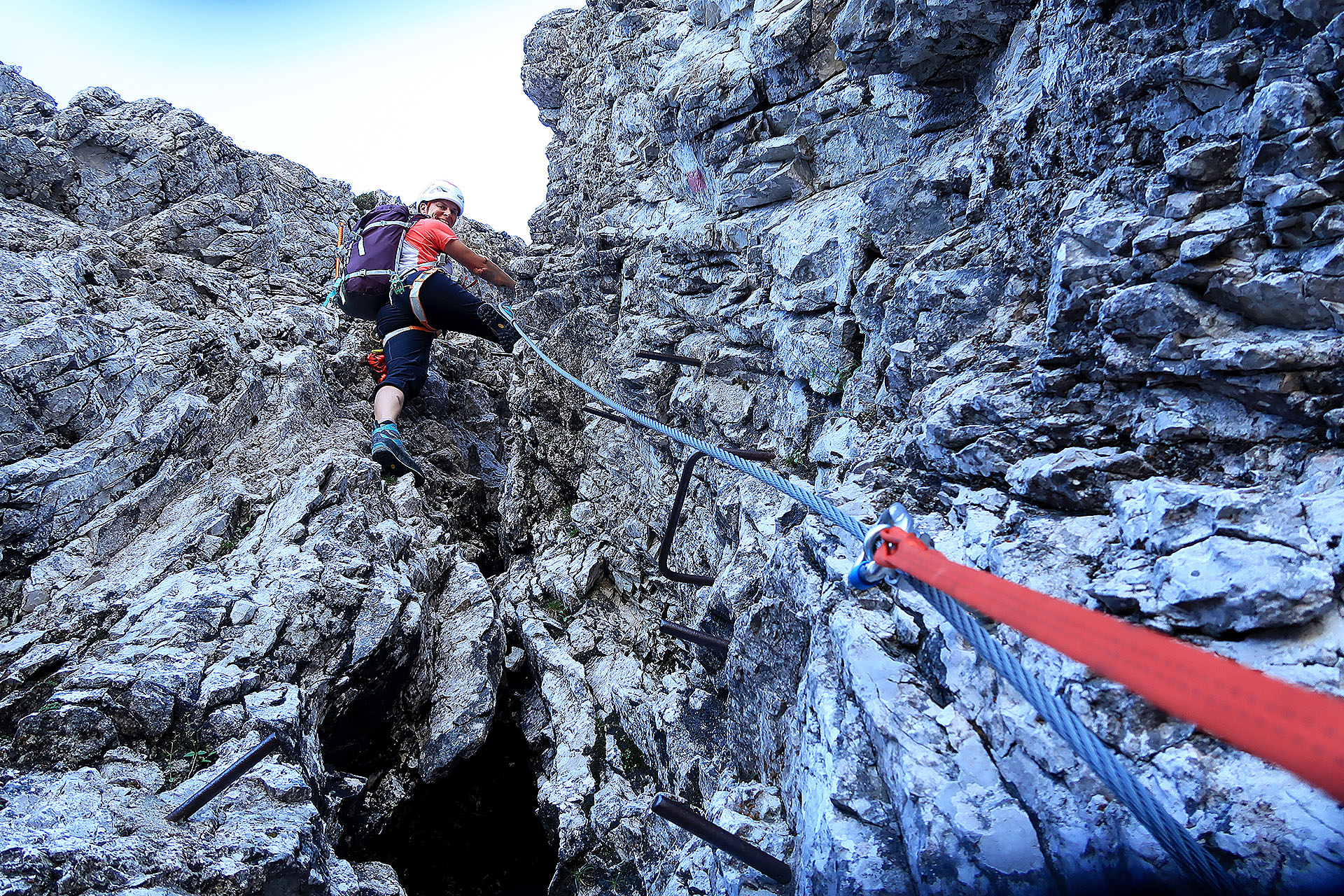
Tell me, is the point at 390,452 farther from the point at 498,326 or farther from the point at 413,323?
the point at 498,326

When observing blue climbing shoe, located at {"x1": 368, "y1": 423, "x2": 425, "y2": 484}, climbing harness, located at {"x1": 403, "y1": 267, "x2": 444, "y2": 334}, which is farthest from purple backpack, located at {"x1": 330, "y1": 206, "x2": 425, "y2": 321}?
blue climbing shoe, located at {"x1": 368, "y1": 423, "x2": 425, "y2": 484}

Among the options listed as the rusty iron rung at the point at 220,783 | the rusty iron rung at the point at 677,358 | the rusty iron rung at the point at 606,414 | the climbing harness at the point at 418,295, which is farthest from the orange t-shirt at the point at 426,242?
the rusty iron rung at the point at 220,783

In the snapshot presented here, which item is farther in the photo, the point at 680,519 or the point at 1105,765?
the point at 680,519

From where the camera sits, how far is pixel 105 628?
16.7 ft

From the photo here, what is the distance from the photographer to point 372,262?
863 centimetres

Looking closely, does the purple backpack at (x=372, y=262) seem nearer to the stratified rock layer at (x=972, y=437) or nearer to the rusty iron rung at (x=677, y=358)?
the rusty iron rung at (x=677, y=358)

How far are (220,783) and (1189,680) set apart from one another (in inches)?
202

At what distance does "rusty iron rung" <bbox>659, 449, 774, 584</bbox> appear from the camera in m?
5.73

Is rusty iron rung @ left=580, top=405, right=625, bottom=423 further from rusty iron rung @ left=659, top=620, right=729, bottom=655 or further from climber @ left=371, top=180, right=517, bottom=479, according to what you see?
rusty iron rung @ left=659, top=620, right=729, bottom=655

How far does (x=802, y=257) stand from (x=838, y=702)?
12.6ft

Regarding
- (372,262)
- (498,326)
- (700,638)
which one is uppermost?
(372,262)

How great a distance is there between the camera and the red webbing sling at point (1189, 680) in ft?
4.51

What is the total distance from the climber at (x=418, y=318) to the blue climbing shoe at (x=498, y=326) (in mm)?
10

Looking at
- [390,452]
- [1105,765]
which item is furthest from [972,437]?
[390,452]
